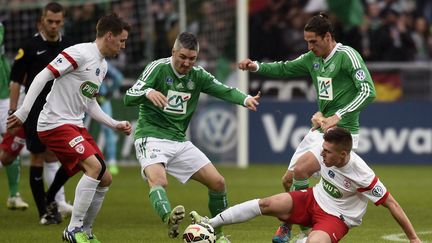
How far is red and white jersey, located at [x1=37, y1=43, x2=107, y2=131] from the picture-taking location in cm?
1012

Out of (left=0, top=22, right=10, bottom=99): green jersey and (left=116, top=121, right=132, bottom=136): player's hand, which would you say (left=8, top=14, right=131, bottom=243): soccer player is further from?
(left=0, top=22, right=10, bottom=99): green jersey

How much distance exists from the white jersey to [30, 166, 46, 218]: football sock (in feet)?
13.0

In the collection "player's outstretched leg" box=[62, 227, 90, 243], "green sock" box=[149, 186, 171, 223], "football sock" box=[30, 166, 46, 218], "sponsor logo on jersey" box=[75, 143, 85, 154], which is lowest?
"football sock" box=[30, 166, 46, 218]

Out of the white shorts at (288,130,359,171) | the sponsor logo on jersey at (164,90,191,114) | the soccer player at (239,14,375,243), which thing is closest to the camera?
the soccer player at (239,14,375,243)

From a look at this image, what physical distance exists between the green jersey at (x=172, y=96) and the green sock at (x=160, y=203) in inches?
27.5

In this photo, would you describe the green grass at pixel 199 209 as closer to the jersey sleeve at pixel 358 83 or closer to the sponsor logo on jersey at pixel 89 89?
the jersey sleeve at pixel 358 83

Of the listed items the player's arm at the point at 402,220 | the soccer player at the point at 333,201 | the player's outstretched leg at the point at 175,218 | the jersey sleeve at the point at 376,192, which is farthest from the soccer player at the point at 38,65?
the player's arm at the point at 402,220

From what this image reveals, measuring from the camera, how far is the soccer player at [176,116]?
10172 mm

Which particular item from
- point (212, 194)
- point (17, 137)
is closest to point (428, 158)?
point (17, 137)

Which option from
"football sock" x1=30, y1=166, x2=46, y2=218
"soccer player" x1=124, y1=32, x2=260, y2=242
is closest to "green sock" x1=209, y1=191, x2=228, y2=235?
"soccer player" x1=124, y1=32, x2=260, y2=242

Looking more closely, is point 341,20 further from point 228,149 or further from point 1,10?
point 1,10

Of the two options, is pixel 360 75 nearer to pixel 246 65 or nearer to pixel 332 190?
pixel 246 65

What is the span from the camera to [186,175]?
409 inches

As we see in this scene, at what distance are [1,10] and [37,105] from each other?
29.6ft
